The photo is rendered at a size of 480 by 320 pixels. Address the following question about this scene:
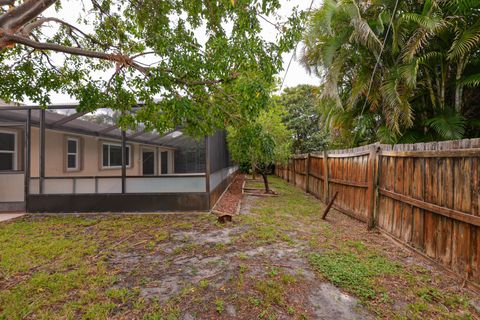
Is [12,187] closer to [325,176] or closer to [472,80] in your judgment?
[325,176]

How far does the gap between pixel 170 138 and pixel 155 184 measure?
3689mm

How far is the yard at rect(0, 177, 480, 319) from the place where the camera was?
7.72 feet

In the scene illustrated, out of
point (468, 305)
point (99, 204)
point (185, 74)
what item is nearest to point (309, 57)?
point (185, 74)

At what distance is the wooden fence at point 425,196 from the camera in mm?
2658

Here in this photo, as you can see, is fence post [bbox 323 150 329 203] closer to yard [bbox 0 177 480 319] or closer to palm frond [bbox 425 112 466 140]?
yard [bbox 0 177 480 319]

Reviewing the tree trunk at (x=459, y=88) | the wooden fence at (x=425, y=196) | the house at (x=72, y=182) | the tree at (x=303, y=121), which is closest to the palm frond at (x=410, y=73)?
the tree trunk at (x=459, y=88)

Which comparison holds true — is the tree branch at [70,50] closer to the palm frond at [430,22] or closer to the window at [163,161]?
the palm frond at [430,22]

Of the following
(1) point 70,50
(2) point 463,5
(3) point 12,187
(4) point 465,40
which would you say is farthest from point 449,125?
(3) point 12,187

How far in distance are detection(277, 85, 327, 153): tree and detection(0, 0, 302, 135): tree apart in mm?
11235

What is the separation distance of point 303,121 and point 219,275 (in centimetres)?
1469

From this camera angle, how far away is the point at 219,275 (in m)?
3.01

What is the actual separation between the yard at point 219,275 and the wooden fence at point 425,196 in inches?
11.8

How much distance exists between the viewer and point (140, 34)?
180 inches

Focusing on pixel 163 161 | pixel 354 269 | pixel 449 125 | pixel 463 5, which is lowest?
pixel 354 269
